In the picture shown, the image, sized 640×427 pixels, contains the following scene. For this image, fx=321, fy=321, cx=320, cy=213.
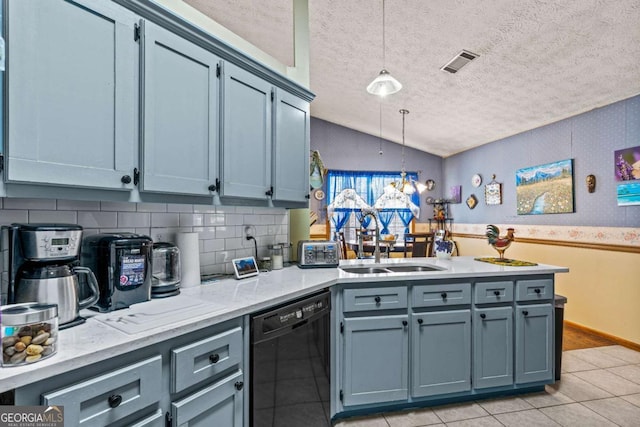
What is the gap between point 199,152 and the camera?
5.30ft

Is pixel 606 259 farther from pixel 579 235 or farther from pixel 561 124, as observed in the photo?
pixel 561 124

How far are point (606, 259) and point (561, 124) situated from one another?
1711mm

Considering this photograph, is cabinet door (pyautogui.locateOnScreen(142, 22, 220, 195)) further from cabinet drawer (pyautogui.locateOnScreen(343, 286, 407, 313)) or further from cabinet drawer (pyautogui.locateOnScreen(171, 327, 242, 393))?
cabinet drawer (pyautogui.locateOnScreen(343, 286, 407, 313))

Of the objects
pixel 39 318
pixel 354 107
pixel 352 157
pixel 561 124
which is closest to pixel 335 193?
pixel 352 157

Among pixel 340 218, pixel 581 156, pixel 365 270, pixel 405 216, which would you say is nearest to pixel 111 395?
pixel 365 270

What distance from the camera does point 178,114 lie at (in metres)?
1.51

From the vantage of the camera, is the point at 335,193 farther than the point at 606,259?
Yes

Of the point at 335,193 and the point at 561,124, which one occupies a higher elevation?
the point at 561,124

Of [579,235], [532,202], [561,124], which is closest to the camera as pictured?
[579,235]

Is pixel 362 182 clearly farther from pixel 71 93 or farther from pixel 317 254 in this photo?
pixel 71 93

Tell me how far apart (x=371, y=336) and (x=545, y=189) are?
3.59m

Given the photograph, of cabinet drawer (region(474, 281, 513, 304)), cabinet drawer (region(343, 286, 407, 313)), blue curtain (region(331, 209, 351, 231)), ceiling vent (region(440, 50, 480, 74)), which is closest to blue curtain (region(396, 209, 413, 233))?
blue curtain (region(331, 209, 351, 231))

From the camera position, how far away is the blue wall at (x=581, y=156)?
3314 millimetres

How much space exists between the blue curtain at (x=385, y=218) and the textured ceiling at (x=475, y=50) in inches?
88.4
